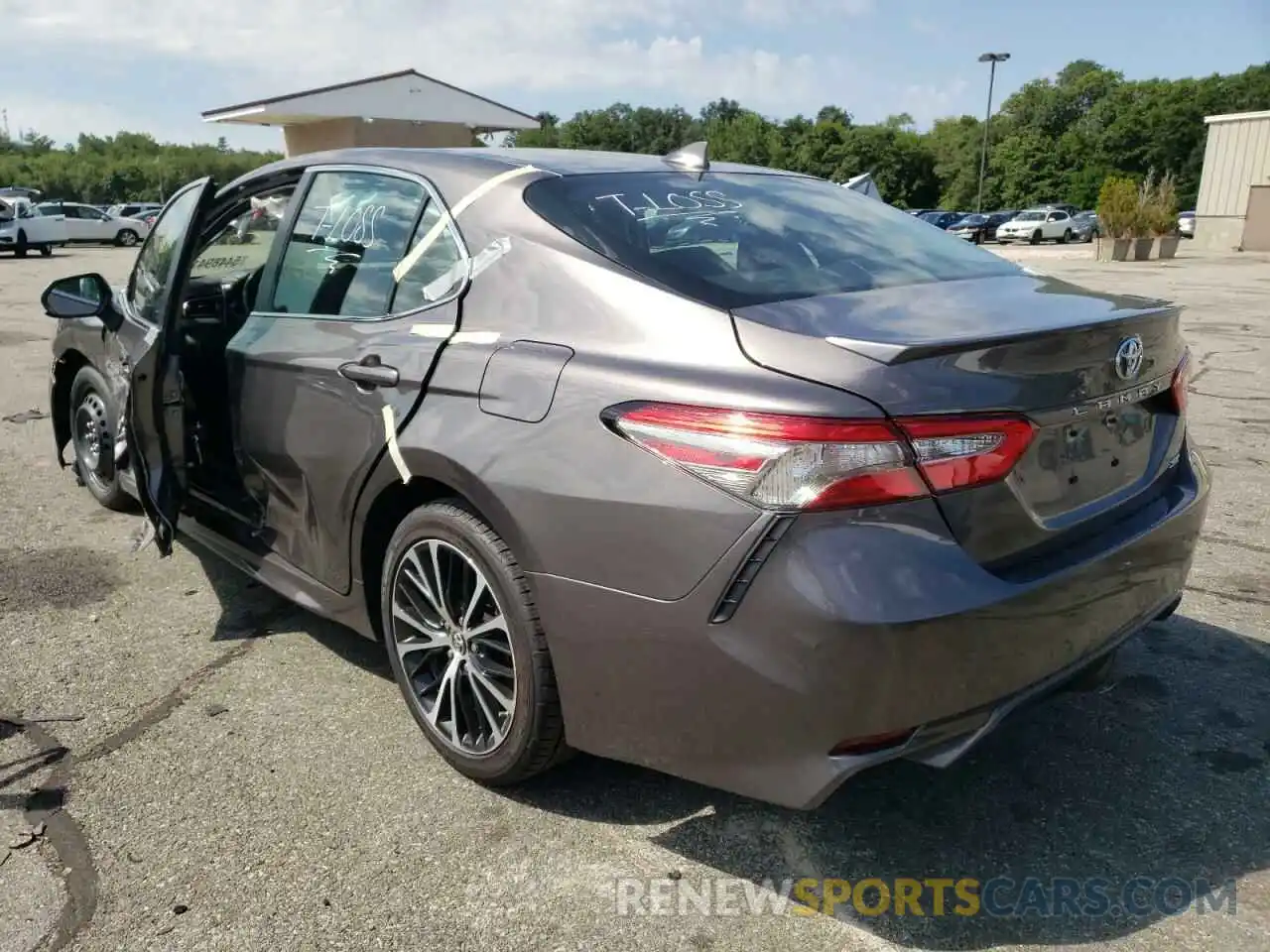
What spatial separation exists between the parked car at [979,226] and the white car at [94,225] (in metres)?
32.8

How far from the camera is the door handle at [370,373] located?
283 cm

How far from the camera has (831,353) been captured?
212 cm

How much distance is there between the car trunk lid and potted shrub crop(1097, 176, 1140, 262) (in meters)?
29.1

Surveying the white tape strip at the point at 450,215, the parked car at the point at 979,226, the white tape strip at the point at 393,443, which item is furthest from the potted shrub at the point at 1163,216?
the white tape strip at the point at 393,443

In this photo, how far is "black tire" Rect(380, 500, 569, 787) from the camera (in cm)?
247

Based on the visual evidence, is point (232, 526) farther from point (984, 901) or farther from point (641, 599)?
point (984, 901)

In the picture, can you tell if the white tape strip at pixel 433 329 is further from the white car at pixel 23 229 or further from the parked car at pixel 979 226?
the parked car at pixel 979 226

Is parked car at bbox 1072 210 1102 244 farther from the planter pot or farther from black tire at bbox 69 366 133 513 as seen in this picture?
black tire at bbox 69 366 133 513

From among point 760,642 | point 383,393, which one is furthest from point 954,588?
point 383,393

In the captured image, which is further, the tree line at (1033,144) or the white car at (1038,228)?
the tree line at (1033,144)

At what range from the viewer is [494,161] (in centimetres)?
302

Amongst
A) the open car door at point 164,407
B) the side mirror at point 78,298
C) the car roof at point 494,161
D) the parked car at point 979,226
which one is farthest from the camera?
the parked car at point 979,226

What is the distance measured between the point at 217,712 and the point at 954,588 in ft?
7.70

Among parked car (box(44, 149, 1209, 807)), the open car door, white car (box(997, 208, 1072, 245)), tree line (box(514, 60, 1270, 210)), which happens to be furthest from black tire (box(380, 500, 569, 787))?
tree line (box(514, 60, 1270, 210))
